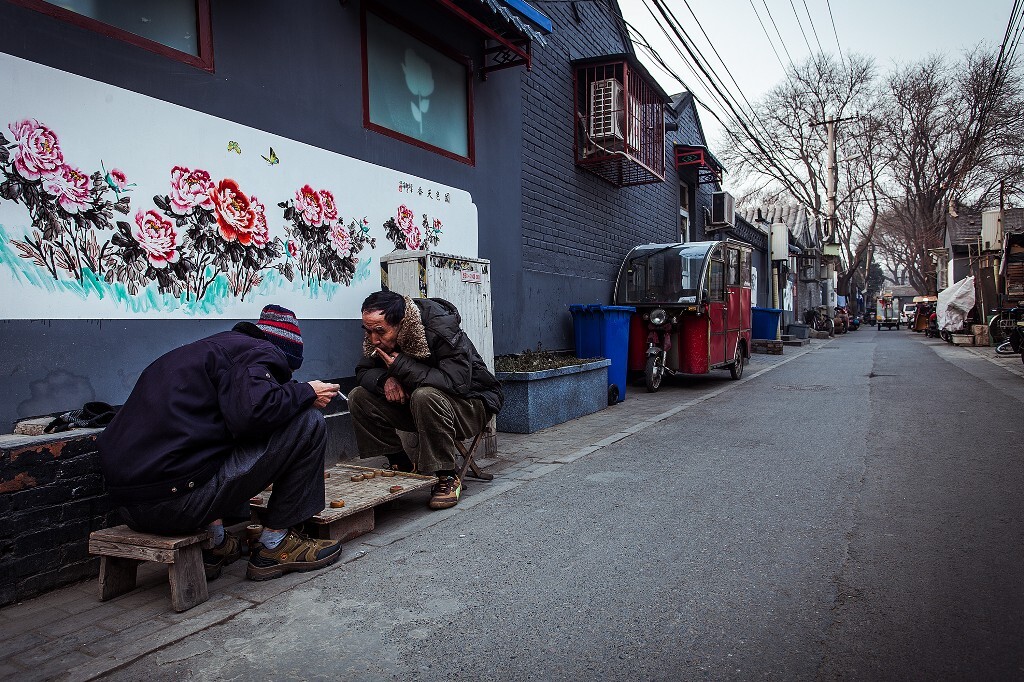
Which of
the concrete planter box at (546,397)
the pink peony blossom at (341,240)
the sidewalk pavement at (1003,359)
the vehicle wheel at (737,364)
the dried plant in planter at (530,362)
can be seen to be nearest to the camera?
the pink peony blossom at (341,240)

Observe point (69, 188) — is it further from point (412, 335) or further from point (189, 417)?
point (412, 335)

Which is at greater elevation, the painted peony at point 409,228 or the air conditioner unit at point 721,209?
the air conditioner unit at point 721,209

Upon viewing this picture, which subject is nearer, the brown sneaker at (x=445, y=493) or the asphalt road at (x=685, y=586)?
the asphalt road at (x=685, y=586)

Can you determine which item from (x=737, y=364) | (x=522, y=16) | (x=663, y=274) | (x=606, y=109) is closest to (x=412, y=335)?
(x=522, y=16)

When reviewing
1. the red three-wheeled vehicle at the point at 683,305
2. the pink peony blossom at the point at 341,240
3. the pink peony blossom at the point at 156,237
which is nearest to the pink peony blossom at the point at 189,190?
the pink peony blossom at the point at 156,237

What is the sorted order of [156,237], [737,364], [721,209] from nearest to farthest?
[156,237]
[737,364]
[721,209]

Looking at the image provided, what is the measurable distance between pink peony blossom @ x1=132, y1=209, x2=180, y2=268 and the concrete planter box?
3323mm

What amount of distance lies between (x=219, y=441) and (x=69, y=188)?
6.30 ft

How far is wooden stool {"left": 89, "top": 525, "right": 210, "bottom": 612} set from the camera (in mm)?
2740

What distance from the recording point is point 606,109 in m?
9.88

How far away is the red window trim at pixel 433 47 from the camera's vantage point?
5.79 m

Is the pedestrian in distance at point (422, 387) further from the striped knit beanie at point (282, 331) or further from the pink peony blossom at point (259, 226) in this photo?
the pink peony blossom at point (259, 226)

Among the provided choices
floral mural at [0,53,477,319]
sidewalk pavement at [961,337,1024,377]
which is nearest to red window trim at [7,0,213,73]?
floral mural at [0,53,477,319]

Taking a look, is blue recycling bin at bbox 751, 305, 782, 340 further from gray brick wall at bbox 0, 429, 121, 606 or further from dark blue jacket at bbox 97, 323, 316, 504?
gray brick wall at bbox 0, 429, 121, 606
